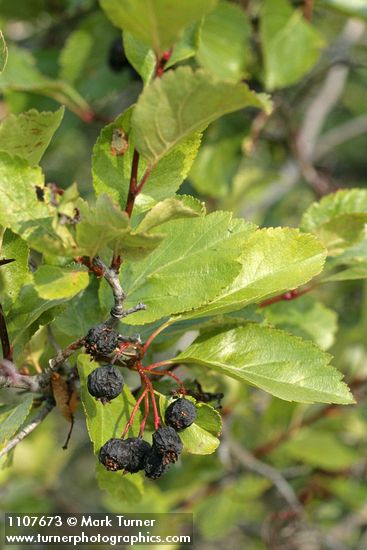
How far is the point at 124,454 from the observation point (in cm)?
97

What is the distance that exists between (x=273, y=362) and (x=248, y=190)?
5.25 ft

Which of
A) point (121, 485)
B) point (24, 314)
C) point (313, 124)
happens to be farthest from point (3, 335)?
point (313, 124)

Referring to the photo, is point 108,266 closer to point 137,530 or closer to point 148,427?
point 148,427

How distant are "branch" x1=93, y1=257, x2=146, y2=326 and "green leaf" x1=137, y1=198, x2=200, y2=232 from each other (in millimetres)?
73

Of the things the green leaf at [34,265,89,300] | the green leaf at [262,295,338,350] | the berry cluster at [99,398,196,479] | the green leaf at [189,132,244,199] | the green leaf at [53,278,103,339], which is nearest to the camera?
the green leaf at [34,265,89,300]

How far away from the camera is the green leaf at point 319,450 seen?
233 centimetres

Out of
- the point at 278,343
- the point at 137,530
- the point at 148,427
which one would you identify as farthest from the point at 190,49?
the point at 137,530

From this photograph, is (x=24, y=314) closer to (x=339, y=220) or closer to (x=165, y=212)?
(x=165, y=212)

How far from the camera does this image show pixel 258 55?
2373 millimetres

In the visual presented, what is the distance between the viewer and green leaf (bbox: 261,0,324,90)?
2105 millimetres

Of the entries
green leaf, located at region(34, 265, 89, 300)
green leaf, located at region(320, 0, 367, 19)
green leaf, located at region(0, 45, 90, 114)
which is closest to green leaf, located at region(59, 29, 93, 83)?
green leaf, located at region(0, 45, 90, 114)

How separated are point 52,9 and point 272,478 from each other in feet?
5.91

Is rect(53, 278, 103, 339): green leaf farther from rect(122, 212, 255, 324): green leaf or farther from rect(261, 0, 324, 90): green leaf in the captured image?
rect(261, 0, 324, 90): green leaf

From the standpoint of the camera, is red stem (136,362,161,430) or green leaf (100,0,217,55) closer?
green leaf (100,0,217,55)
